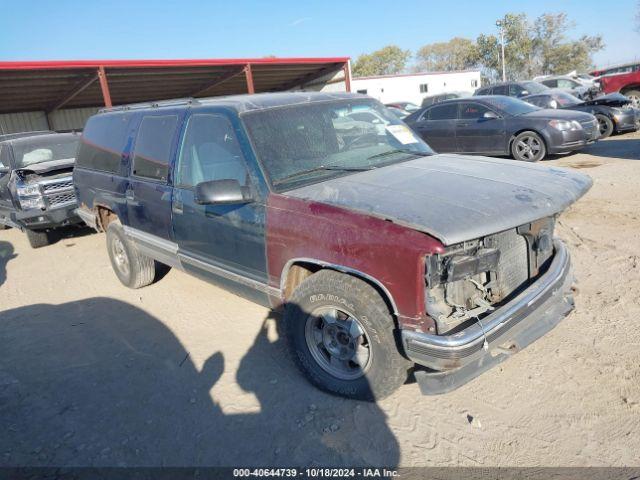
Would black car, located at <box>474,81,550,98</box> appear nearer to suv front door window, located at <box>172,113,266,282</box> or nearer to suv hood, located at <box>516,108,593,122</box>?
suv hood, located at <box>516,108,593,122</box>

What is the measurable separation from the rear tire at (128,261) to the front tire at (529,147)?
8.02 meters

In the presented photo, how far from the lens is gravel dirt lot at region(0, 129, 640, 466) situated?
2.64m

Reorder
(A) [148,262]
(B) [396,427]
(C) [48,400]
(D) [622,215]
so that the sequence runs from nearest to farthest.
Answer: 1. (B) [396,427]
2. (C) [48,400]
3. (A) [148,262]
4. (D) [622,215]

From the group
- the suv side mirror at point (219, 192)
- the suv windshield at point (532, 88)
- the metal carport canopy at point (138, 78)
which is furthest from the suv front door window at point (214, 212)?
the suv windshield at point (532, 88)

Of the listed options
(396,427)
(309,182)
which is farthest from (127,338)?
(396,427)

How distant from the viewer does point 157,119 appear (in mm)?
4324

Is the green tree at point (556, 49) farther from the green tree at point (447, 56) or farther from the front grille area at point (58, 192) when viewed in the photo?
the front grille area at point (58, 192)

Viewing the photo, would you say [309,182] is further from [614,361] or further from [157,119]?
[614,361]

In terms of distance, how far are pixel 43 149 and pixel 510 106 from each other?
379 inches

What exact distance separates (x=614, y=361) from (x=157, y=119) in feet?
14.0

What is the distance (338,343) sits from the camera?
3078 millimetres

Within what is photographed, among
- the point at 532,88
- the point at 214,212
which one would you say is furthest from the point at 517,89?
the point at 214,212

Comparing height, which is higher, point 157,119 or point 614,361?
point 157,119

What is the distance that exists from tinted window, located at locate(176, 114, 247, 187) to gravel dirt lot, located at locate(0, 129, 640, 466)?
145 centimetres
